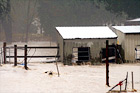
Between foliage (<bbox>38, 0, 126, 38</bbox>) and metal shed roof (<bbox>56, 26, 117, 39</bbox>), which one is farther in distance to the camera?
foliage (<bbox>38, 0, 126, 38</bbox>)

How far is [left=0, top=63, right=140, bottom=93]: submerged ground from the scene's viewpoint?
17.6 meters

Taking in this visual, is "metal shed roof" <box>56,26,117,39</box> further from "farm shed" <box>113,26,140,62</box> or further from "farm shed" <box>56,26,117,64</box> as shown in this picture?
"farm shed" <box>113,26,140,62</box>

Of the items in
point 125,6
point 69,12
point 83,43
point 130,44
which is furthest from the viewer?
point 69,12

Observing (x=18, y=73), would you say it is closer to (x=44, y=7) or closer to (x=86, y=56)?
(x=86, y=56)

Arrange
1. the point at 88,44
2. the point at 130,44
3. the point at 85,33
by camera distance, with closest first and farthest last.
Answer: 1. the point at 88,44
2. the point at 130,44
3. the point at 85,33

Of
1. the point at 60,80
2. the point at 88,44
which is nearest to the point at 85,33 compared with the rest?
the point at 88,44

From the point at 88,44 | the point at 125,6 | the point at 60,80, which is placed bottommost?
the point at 60,80

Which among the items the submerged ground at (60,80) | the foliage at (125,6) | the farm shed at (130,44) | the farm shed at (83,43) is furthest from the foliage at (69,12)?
the submerged ground at (60,80)

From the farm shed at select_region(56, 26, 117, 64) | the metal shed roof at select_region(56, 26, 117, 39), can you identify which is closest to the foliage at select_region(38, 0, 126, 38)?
the metal shed roof at select_region(56, 26, 117, 39)

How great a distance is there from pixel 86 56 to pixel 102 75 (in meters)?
6.54

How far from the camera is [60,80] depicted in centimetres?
2033

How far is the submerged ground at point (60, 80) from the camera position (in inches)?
691

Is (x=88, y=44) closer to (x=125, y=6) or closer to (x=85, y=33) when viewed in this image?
(x=85, y=33)

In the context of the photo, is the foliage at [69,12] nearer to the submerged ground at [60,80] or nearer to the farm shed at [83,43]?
the farm shed at [83,43]
